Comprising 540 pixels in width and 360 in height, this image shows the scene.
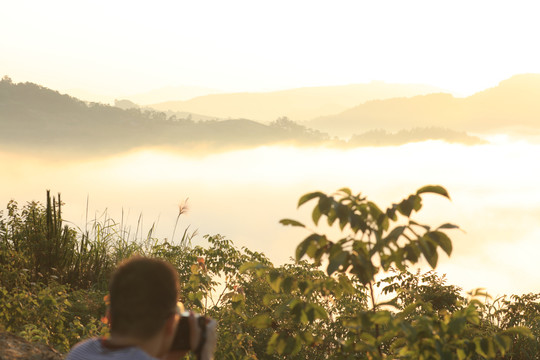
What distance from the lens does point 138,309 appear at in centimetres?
265

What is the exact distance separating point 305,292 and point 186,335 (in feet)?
3.72

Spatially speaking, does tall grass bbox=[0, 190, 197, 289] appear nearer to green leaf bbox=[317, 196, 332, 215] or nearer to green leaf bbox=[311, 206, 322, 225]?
green leaf bbox=[311, 206, 322, 225]

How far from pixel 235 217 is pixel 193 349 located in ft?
590

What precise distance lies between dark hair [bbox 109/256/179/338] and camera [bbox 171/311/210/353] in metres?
0.19

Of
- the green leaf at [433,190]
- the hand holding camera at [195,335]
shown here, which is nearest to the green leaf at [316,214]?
the green leaf at [433,190]

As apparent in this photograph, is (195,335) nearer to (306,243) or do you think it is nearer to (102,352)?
(102,352)

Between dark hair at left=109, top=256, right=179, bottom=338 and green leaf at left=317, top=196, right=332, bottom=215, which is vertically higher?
green leaf at left=317, top=196, right=332, bottom=215

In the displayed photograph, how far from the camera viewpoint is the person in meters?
2.65

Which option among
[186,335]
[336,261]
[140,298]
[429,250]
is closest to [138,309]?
[140,298]

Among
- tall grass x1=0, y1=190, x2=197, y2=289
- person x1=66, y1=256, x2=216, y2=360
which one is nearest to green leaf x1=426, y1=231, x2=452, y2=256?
person x1=66, y1=256, x2=216, y2=360

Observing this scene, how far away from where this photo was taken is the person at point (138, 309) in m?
2.65

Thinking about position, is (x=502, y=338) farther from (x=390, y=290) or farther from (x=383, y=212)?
(x=390, y=290)

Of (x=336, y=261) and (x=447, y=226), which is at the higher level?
(x=447, y=226)

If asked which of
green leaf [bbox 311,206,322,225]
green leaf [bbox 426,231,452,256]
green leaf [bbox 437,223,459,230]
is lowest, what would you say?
green leaf [bbox 426,231,452,256]
